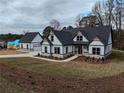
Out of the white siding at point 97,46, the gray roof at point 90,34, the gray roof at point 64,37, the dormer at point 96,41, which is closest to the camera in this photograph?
the white siding at point 97,46

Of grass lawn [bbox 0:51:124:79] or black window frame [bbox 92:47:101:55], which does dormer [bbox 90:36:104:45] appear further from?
grass lawn [bbox 0:51:124:79]

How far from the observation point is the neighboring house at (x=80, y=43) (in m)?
31.6

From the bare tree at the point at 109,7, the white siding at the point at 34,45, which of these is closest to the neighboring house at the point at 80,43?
the white siding at the point at 34,45

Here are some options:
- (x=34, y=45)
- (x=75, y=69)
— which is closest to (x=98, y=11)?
(x=34, y=45)

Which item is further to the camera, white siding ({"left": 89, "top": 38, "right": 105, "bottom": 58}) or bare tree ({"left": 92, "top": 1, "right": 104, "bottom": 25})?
bare tree ({"left": 92, "top": 1, "right": 104, "bottom": 25})

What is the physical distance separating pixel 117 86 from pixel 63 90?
13.1 feet

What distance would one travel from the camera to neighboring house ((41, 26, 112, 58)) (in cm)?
3158

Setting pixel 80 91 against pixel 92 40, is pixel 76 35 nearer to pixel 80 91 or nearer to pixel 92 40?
pixel 92 40

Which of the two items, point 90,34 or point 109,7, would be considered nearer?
point 90,34

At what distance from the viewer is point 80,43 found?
111 ft

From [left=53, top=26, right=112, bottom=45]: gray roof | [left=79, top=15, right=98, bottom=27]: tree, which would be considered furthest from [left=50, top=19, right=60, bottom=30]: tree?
[left=53, top=26, right=112, bottom=45]: gray roof

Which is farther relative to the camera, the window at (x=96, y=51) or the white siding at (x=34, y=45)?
the white siding at (x=34, y=45)

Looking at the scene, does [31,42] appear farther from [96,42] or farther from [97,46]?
[97,46]

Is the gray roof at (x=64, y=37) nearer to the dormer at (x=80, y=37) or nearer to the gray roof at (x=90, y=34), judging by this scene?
the gray roof at (x=90, y=34)
